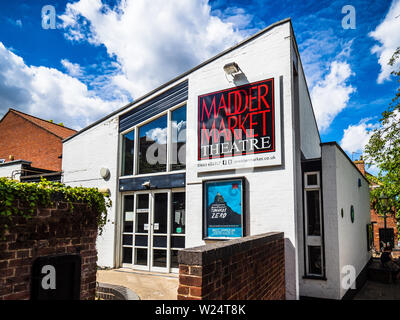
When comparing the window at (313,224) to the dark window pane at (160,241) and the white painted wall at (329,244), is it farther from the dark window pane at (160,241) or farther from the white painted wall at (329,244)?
the dark window pane at (160,241)

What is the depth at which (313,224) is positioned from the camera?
23.2 feet

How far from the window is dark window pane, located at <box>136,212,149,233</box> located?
4442 mm

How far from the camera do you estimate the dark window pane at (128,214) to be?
928 cm

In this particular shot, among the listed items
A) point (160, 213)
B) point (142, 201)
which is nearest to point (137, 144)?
point (142, 201)

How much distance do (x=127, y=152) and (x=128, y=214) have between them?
78.7 inches

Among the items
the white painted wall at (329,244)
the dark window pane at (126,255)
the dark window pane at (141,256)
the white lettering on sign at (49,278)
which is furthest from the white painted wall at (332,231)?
the white lettering on sign at (49,278)

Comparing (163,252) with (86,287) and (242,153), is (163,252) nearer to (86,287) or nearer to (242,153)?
(242,153)

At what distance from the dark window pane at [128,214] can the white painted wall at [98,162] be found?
1.09 ft

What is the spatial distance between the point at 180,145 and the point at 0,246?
19.3 ft

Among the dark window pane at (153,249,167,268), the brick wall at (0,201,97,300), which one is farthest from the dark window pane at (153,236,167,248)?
the brick wall at (0,201,97,300)

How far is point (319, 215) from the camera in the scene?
23.2ft

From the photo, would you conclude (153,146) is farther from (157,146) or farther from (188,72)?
(188,72)

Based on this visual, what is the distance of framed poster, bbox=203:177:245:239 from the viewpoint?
6957mm

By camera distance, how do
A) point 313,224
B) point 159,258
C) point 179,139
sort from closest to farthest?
point 313,224, point 159,258, point 179,139
